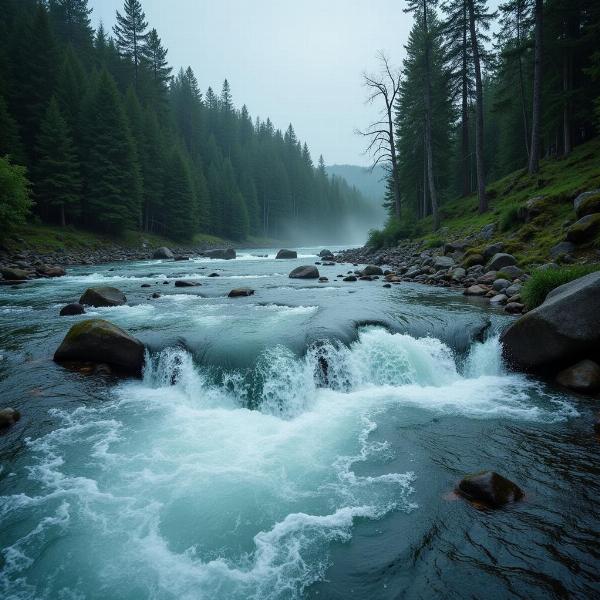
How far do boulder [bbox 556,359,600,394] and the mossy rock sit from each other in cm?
875

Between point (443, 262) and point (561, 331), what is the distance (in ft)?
39.2

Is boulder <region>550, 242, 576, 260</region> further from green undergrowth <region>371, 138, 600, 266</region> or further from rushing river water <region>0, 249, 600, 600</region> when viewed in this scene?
rushing river water <region>0, 249, 600, 600</region>

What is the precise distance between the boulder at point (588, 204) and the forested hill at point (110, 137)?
2998 centimetres

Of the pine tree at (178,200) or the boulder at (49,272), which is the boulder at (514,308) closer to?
the boulder at (49,272)

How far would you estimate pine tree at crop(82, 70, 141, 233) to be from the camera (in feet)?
122

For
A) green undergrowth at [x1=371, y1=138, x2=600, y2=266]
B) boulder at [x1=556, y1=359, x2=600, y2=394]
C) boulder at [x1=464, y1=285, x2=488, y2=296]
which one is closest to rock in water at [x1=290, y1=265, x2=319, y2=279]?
green undergrowth at [x1=371, y1=138, x2=600, y2=266]

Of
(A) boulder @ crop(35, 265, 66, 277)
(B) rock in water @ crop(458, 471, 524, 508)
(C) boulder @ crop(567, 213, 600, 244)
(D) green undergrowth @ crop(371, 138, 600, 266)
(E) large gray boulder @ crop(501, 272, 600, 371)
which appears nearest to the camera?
(B) rock in water @ crop(458, 471, 524, 508)

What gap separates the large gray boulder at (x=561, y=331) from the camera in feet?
24.8

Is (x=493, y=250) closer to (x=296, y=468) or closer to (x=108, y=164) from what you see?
(x=296, y=468)

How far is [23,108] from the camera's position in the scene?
121 feet

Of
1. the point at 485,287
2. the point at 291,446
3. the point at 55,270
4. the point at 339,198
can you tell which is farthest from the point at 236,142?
the point at 291,446

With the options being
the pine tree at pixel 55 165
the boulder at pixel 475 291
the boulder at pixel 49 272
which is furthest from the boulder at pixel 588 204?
the pine tree at pixel 55 165

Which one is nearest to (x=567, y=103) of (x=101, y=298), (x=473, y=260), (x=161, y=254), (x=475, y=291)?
(x=473, y=260)

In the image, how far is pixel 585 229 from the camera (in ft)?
41.9
